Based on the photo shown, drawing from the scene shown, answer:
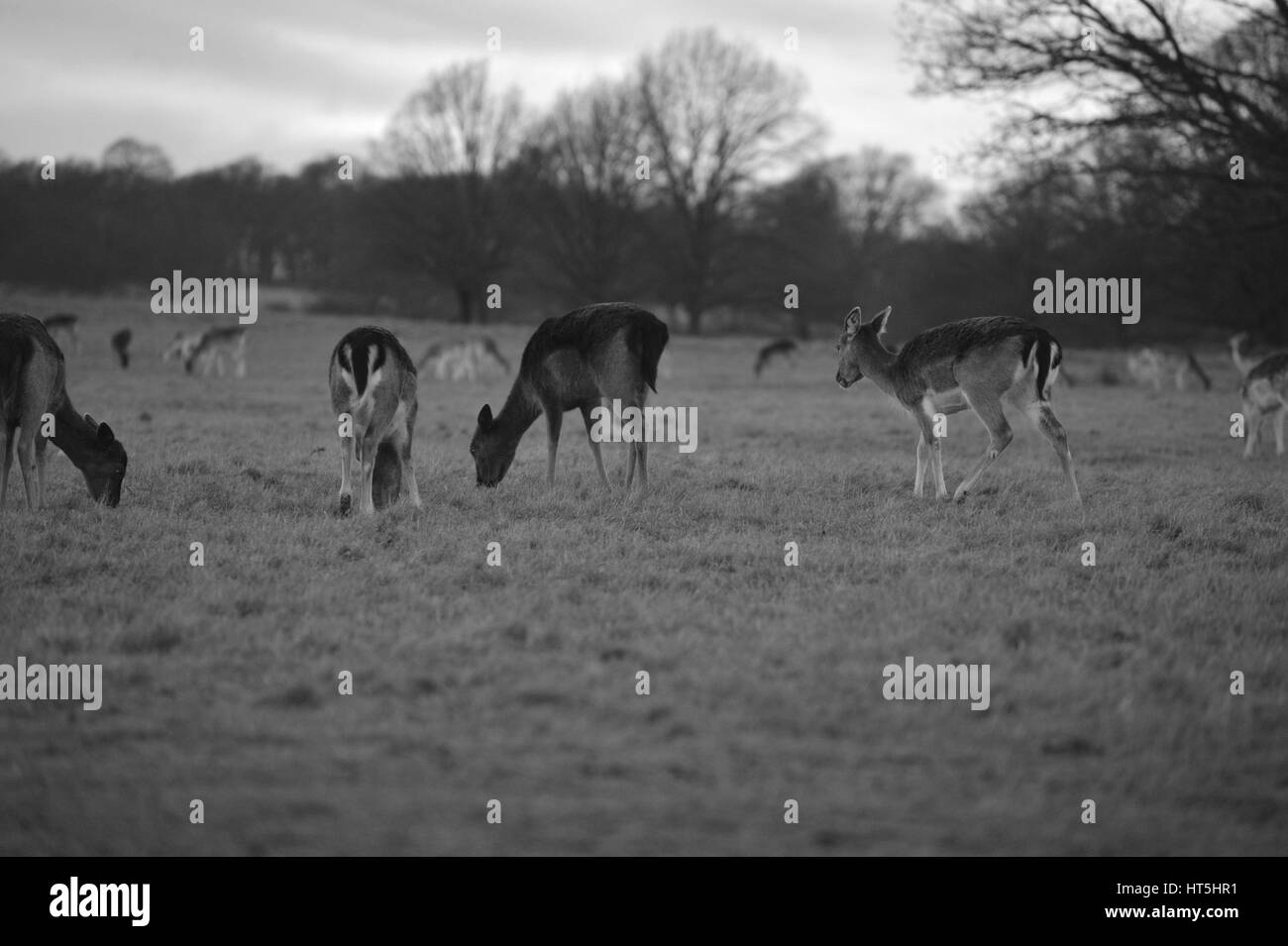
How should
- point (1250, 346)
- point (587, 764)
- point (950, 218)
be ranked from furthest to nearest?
point (950, 218) → point (1250, 346) → point (587, 764)

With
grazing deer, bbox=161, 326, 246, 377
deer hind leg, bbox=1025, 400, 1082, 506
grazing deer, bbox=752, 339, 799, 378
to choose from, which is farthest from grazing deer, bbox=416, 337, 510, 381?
deer hind leg, bbox=1025, 400, 1082, 506

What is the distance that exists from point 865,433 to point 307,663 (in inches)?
466

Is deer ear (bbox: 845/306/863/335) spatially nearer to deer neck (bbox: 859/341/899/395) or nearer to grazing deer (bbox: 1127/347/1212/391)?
deer neck (bbox: 859/341/899/395)

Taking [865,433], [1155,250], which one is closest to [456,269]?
[1155,250]

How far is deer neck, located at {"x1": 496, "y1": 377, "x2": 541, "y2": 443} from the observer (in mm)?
10914

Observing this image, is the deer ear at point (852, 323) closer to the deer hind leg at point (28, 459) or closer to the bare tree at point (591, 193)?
the deer hind leg at point (28, 459)

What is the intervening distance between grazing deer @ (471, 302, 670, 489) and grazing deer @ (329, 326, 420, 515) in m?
0.93

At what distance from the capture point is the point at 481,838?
12.7ft

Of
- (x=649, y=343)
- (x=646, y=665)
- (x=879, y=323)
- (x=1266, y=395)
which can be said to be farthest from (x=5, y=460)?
(x=1266, y=395)

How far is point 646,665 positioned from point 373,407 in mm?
4543

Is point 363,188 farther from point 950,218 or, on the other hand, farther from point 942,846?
point 942,846

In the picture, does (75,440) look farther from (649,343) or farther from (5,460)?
(649,343)

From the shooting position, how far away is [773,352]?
34.6 metres

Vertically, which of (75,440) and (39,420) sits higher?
(39,420)
